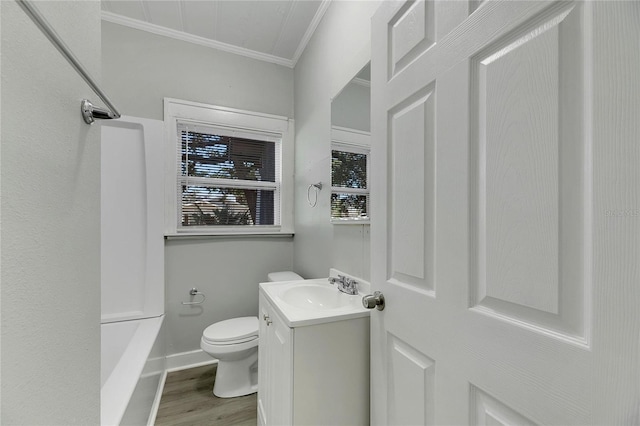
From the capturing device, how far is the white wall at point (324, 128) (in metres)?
1.45

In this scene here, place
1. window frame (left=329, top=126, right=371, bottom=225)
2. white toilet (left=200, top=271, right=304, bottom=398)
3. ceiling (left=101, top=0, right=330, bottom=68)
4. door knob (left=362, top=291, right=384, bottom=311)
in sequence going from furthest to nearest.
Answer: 1. ceiling (left=101, top=0, right=330, bottom=68)
2. white toilet (left=200, top=271, right=304, bottom=398)
3. window frame (left=329, top=126, right=371, bottom=225)
4. door knob (left=362, top=291, right=384, bottom=311)

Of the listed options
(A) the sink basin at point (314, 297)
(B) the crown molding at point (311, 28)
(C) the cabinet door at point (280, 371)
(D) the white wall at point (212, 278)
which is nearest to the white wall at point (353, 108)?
(B) the crown molding at point (311, 28)

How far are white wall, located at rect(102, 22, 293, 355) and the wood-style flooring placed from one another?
30cm

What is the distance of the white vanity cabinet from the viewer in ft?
3.19

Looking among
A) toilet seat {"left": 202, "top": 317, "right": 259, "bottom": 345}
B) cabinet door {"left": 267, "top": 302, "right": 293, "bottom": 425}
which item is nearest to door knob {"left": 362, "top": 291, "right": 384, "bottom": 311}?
cabinet door {"left": 267, "top": 302, "right": 293, "bottom": 425}

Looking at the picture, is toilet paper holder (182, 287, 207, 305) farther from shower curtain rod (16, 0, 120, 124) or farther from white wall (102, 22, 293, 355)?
shower curtain rod (16, 0, 120, 124)

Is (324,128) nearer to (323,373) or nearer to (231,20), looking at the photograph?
(231,20)

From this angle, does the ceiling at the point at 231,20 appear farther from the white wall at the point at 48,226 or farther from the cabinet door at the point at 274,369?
the cabinet door at the point at 274,369

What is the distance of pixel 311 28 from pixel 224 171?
4.51 ft

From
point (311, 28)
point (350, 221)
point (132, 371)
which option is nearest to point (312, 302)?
point (350, 221)

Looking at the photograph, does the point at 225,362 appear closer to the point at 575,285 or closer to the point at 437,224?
the point at 437,224

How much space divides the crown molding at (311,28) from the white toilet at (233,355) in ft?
7.71

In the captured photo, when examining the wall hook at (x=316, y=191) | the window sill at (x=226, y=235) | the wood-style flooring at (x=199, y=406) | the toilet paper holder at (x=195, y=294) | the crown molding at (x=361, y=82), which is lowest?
the wood-style flooring at (x=199, y=406)

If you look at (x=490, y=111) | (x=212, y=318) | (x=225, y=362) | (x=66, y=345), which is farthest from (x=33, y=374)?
(x=212, y=318)
